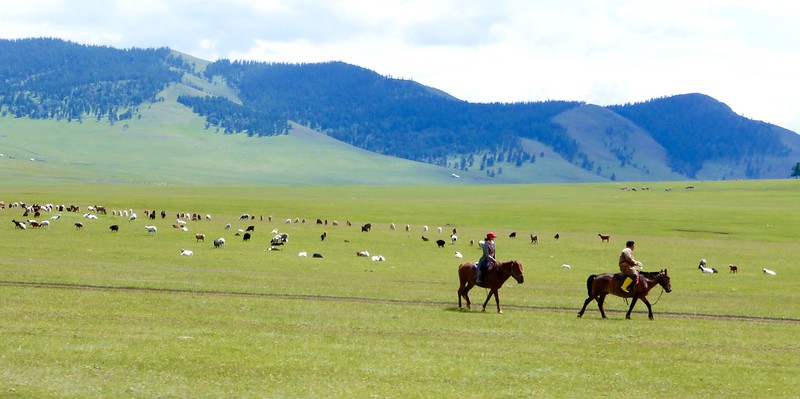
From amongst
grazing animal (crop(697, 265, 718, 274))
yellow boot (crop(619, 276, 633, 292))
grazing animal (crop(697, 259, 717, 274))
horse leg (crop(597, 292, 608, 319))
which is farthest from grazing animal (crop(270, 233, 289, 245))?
yellow boot (crop(619, 276, 633, 292))

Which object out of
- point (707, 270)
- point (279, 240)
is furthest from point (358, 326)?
point (279, 240)

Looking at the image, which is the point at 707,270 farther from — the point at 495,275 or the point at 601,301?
the point at 495,275

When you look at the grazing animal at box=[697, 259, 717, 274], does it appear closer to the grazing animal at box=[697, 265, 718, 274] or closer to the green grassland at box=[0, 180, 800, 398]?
the grazing animal at box=[697, 265, 718, 274]

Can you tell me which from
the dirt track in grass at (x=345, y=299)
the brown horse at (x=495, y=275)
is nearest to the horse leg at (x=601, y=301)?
the dirt track in grass at (x=345, y=299)

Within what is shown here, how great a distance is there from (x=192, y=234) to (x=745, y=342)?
4767 cm

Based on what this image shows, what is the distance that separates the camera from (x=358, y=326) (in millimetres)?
24094

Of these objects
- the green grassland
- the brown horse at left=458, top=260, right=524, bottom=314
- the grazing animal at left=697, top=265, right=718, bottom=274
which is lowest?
the green grassland

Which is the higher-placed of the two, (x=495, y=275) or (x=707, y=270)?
(x=707, y=270)

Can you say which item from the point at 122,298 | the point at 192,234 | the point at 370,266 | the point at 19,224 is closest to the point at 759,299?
the point at 370,266

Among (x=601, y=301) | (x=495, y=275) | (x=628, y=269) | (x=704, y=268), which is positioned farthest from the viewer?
(x=704, y=268)

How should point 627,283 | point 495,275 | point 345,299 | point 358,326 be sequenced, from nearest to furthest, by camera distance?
point 358,326 → point 627,283 → point 495,275 → point 345,299

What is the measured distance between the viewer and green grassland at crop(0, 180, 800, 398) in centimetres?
1697

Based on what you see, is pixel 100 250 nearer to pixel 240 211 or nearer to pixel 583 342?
pixel 583 342

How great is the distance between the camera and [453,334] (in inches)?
917
